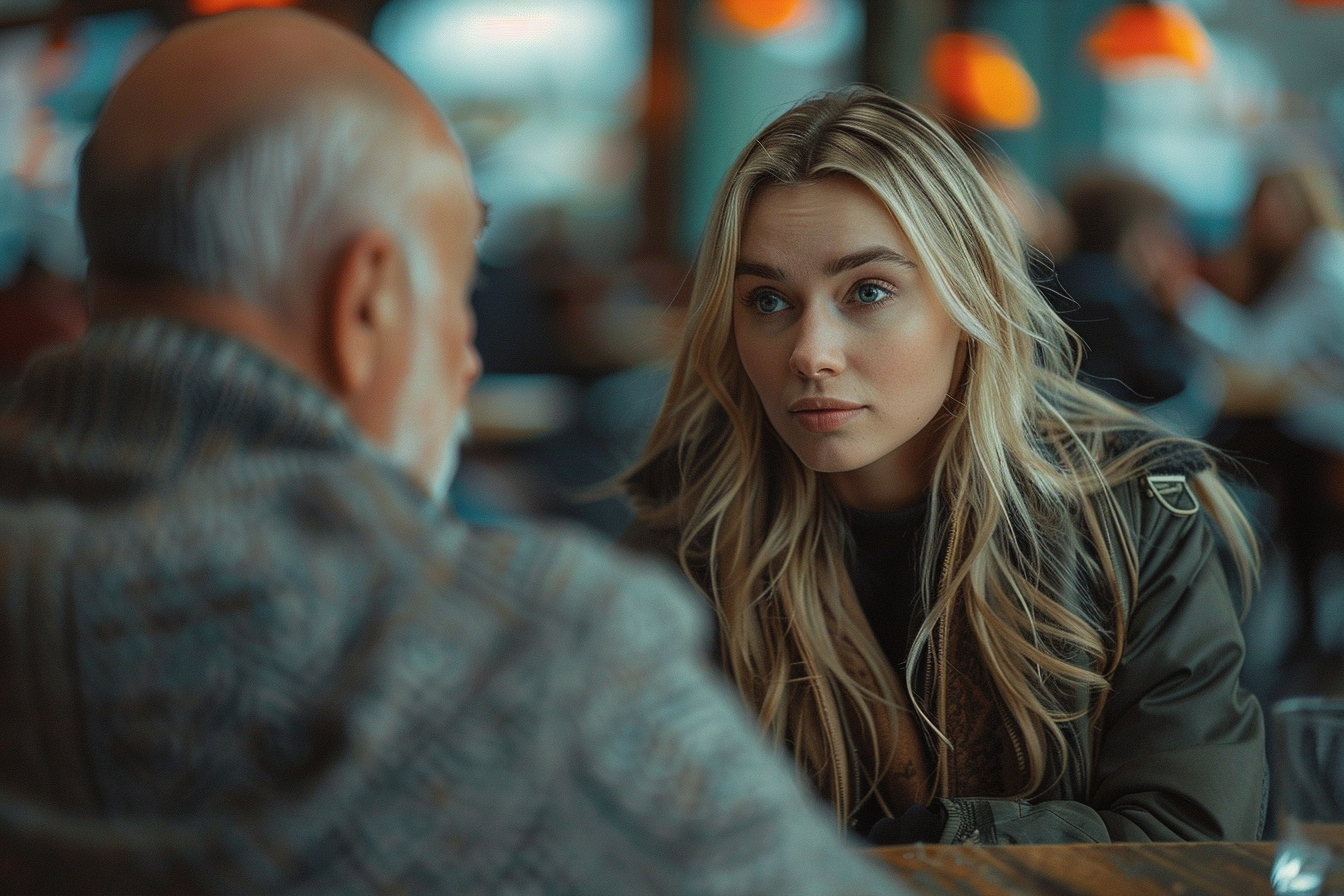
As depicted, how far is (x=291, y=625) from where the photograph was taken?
60cm

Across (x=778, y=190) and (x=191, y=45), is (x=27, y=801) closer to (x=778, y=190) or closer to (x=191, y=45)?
(x=191, y=45)

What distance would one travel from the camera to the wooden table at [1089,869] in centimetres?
93

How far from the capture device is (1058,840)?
120 centimetres

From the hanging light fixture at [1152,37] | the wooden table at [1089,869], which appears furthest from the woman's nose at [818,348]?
the hanging light fixture at [1152,37]

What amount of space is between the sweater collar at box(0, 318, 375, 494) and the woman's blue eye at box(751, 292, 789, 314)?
822 millimetres

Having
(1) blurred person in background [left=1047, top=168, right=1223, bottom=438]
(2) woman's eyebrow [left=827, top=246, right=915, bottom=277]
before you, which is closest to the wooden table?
(2) woman's eyebrow [left=827, top=246, right=915, bottom=277]

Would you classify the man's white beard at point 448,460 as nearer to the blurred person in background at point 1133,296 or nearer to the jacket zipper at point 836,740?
the jacket zipper at point 836,740

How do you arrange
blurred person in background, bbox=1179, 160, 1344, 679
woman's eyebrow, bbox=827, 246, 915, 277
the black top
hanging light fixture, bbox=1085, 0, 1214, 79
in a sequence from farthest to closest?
hanging light fixture, bbox=1085, 0, 1214, 79
blurred person in background, bbox=1179, 160, 1344, 679
the black top
woman's eyebrow, bbox=827, 246, 915, 277

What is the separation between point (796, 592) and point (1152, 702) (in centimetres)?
39

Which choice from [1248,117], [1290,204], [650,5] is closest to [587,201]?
→ [650,5]

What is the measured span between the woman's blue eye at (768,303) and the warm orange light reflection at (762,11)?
4442mm

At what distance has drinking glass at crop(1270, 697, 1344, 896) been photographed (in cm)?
89

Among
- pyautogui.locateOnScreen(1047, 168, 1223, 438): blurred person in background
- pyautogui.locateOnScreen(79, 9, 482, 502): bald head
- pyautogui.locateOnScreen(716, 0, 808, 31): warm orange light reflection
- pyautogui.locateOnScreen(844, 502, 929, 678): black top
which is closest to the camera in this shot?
pyautogui.locateOnScreen(79, 9, 482, 502): bald head

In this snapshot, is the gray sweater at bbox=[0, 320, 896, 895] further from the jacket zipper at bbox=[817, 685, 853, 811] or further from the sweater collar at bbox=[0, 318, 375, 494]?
the jacket zipper at bbox=[817, 685, 853, 811]
